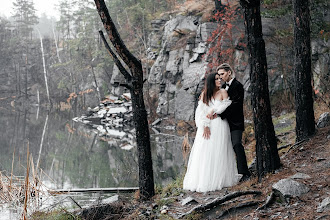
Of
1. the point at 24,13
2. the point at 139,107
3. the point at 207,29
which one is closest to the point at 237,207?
the point at 139,107

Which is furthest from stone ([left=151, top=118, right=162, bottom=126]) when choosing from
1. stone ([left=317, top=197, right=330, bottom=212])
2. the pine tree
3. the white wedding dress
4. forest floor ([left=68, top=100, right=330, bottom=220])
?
the pine tree

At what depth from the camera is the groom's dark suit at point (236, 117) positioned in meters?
5.94

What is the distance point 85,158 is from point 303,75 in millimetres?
9728

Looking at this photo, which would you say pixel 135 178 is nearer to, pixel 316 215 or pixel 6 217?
pixel 6 217

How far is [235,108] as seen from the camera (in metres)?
5.95

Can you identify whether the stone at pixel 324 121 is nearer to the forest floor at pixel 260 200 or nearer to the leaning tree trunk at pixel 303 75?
the forest floor at pixel 260 200

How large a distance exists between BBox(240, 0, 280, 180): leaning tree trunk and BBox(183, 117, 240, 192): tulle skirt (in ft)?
1.71

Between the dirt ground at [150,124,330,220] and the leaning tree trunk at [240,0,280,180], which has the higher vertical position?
the leaning tree trunk at [240,0,280,180]

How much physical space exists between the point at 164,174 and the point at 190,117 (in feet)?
32.7

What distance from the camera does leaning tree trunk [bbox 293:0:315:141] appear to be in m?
7.27

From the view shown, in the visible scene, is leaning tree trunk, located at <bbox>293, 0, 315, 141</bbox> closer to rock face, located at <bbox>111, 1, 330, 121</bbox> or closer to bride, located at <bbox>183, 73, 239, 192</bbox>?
bride, located at <bbox>183, 73, 239, 192</bbox>

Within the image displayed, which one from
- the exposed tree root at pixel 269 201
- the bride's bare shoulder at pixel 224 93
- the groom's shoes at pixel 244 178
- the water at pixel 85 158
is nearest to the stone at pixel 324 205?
the exposed tree root at pixel 269 201

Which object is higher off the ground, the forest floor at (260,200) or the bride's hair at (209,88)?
the bride's hair at (209,88)

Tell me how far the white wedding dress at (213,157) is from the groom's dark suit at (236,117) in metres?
0.09
